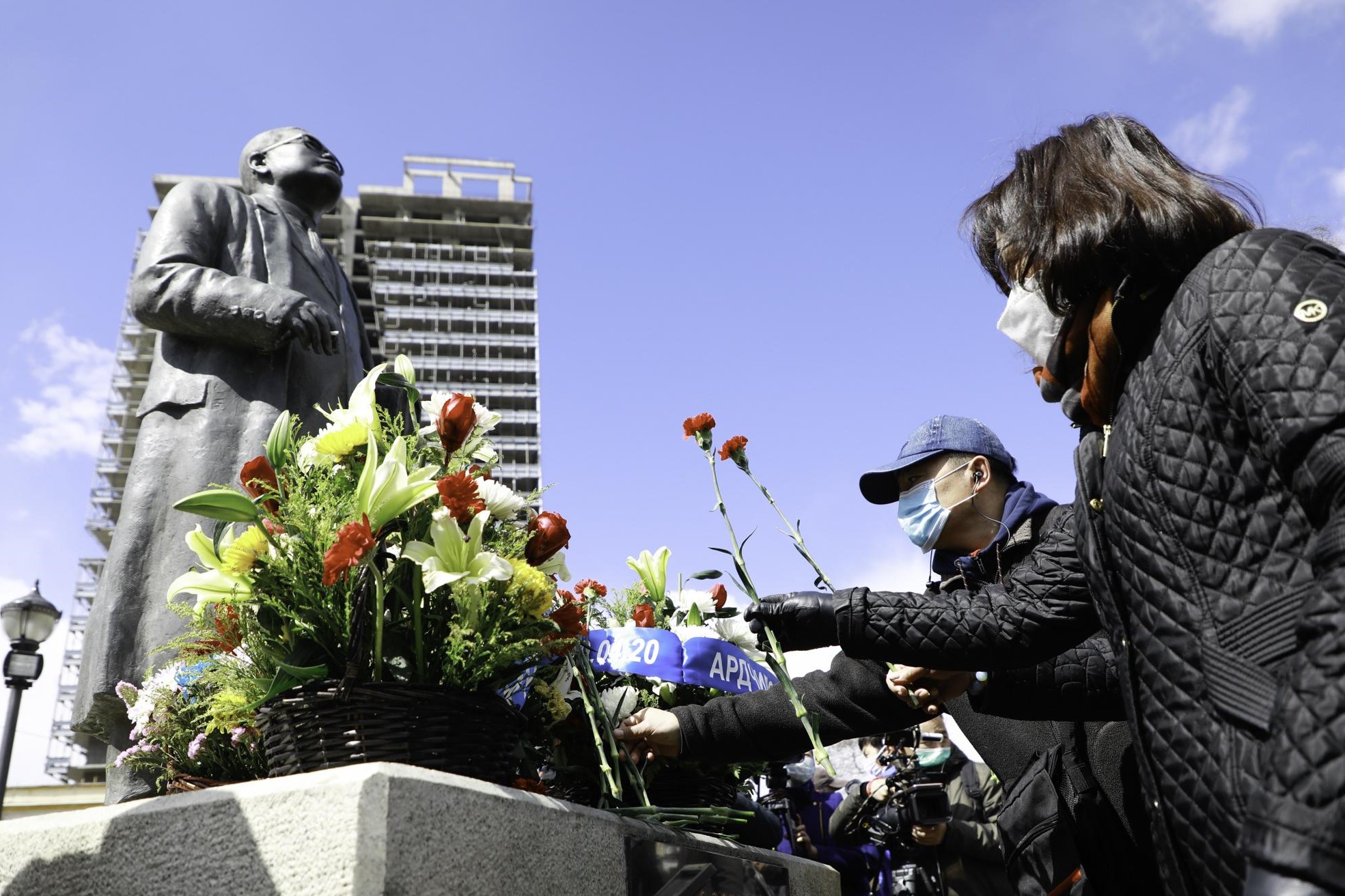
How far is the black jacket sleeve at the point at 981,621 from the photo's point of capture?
204cm

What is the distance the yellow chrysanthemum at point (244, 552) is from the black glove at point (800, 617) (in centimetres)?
A: 89

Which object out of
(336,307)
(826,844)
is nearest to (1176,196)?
(336,307)

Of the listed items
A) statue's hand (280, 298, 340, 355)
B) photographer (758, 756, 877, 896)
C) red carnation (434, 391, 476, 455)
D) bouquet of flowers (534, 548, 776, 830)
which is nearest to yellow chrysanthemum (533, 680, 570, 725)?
bouquet of flowers (534, 548, 776, 830)

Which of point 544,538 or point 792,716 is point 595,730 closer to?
point 544,538

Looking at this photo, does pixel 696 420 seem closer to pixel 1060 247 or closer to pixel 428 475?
pixel 428 475

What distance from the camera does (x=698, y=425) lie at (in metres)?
2.88

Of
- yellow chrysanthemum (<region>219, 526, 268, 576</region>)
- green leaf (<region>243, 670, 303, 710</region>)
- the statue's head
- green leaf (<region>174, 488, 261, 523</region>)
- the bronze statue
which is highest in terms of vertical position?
the statue's head

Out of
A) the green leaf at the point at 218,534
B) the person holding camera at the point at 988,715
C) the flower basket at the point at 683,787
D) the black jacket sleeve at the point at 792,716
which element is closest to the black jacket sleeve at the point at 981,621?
the person holding camera at the point at 988,715

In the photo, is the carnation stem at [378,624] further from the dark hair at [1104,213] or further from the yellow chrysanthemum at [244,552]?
the dark hair at [1104,213]

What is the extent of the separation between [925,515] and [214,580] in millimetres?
2297

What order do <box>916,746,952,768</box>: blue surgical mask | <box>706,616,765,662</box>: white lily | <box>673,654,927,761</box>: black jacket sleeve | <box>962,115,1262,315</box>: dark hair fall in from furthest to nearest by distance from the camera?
1. <box>916,746,952,768</box>: blue surgical mask
2. <box>706,616,765,662</box>: white lily
3. <box>673,654,927,761</box>: black jacket sleeve
4. <box>962,115,1262,315</box>: dark hair

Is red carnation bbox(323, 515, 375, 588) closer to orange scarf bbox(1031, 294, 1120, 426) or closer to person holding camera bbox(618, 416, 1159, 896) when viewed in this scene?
person holding camera bbox(618, 416, 1159, 896)

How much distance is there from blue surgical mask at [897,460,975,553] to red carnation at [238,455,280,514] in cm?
214

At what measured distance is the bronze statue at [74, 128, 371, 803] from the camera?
11.9 ft
